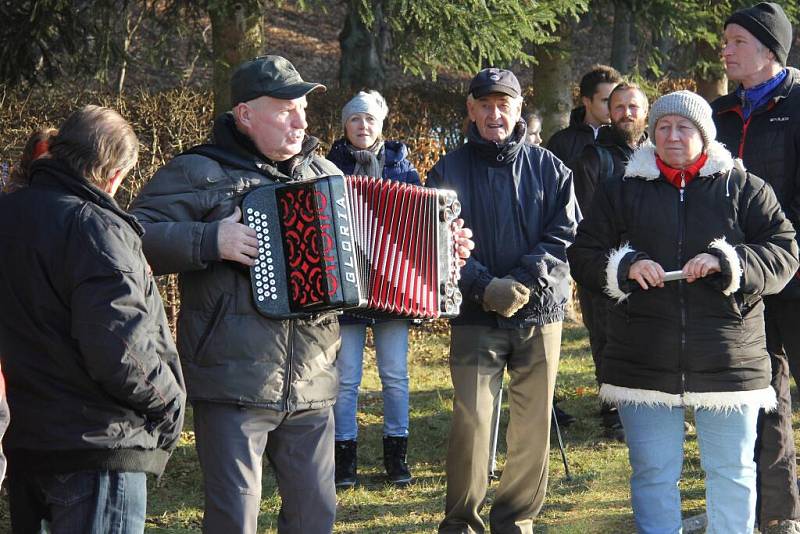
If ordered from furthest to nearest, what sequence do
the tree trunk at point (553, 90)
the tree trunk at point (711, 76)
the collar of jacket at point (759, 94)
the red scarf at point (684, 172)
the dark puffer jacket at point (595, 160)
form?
the tree trunk at point (711, 76) → the tree trunk at point (553, 90) → the dark puffer jacket at point (595, 160) → the collar of jacket at point (759, 94) → the red scarf at point (684, 172)

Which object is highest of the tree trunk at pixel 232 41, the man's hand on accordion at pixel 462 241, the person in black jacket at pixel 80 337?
the tree trunk at pixel 232 41

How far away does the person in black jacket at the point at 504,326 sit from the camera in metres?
5.61

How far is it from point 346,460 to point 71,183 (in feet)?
11.4

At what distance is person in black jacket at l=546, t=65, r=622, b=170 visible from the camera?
26.1 feet

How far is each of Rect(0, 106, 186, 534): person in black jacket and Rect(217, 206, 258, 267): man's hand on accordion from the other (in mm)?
450

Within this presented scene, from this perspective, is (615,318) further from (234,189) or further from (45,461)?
(45,461)

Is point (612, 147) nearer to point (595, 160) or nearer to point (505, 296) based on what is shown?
point (595, 160)

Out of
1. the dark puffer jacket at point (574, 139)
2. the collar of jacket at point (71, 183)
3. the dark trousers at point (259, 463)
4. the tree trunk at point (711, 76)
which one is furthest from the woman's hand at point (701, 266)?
the tree trunk at point (711, 76)

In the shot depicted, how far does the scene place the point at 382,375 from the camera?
23.0 feet

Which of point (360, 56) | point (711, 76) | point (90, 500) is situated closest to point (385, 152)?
point (90, 500)

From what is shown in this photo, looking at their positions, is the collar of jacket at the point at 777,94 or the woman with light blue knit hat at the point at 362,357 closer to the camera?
the collar of jacket at the point at 777,94

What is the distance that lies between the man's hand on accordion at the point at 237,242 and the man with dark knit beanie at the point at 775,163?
2713 mm

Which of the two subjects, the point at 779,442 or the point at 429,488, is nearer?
the point at 779,442

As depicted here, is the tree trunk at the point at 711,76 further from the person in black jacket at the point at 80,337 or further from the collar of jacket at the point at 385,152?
the person in black jacket at the point at 80,337
